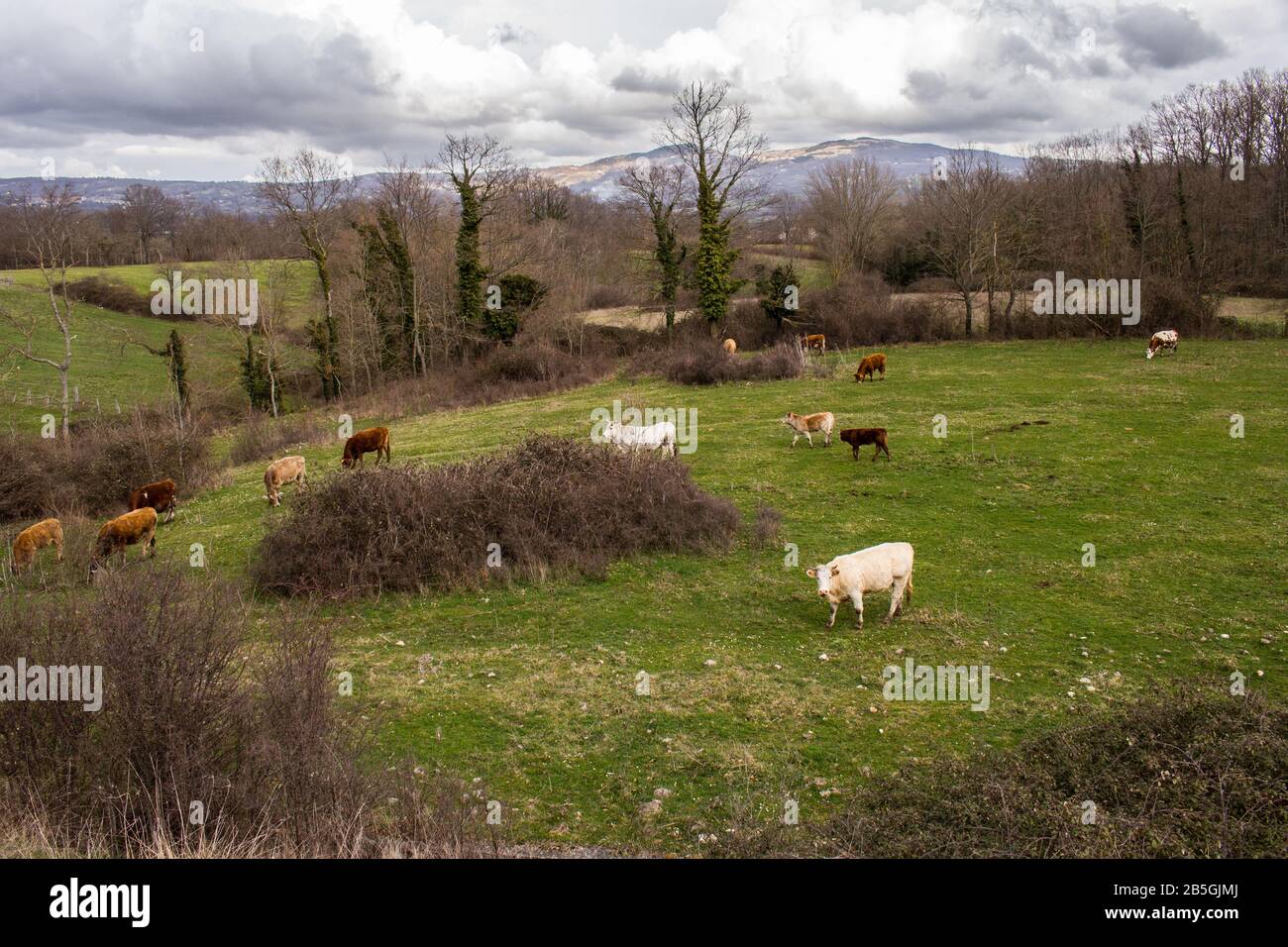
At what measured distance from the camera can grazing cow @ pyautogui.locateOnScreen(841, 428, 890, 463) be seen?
21.8 metres

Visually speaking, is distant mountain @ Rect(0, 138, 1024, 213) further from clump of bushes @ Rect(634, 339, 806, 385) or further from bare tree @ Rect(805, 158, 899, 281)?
clump of bushes @ Rect(634, 339, 806, 385)

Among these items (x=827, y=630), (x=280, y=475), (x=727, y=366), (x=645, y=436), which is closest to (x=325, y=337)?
(x=727, y=366)

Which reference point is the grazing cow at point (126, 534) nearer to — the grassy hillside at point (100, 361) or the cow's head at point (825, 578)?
the cow's head at point (825, 578)

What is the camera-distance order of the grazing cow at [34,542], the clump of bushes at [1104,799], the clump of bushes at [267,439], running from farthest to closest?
the clump of bushes at [267,439] < the grazing cow at [34,542] < the clump of bushes at [1104,799]

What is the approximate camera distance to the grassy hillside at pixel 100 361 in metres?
44.3

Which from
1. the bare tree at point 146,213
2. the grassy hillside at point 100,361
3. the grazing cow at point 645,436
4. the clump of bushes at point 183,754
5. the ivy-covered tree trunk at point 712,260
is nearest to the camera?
the clump of bushes at point 183,754

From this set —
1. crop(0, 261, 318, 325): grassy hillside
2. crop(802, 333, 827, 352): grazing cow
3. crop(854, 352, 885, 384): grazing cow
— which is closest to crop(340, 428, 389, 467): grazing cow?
crop(854, 352, 885, 384): grazing cow

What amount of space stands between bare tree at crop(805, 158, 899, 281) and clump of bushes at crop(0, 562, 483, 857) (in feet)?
173

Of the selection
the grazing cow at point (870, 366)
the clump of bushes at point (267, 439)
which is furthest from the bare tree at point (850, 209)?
the clump of bushes at point (267, 439)

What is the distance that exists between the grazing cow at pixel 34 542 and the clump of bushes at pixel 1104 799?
60.9 feet

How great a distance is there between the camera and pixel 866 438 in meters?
22.1

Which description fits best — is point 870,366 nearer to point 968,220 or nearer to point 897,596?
point 968,220
